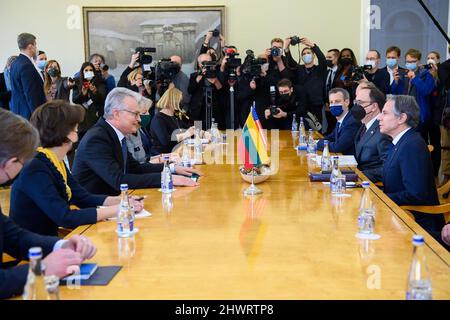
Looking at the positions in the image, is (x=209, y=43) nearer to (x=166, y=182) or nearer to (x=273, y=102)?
(x=273, y=102)

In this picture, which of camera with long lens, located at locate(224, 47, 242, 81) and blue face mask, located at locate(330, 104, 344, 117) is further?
camera with long lens, located at locate(224, 47, 242, 81)

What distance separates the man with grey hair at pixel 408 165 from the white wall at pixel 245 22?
5015 mm

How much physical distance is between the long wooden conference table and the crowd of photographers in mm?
3790

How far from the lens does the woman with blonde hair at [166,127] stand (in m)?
5.67

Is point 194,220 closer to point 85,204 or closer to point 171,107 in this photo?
point 85,204

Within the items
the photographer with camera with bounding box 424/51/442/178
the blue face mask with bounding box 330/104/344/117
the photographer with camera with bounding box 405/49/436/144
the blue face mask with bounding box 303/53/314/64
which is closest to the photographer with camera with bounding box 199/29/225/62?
the blue face mask with bounding box 303/53/314/64

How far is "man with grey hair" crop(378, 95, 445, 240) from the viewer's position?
339 cm

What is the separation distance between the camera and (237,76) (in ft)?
23.4

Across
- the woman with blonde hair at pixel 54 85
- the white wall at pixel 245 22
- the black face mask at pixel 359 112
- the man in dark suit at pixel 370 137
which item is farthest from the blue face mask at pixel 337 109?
the woman with blonde hair at pixel 54 85

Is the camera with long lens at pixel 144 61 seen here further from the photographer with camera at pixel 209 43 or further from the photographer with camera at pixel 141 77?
the photographer with camera at pixel 209 43

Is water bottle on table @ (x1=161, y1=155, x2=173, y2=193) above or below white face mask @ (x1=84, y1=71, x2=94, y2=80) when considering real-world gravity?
below

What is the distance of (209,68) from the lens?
6.85 m

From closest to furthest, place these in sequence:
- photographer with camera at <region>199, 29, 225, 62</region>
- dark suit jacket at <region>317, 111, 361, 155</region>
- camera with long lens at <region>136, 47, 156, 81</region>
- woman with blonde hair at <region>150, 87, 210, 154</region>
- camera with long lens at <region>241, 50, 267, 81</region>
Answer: dark suit jacket at <region>317, 111, 361, 155</region> < woman with blonde hair at <region>150, 87, 210, 154</region> < camera with long lens at <region>136, 47, 156, 81</region> < camera with long lens at <region>241, 50, 267, 81</region> < photographer with camera at <region>199, 29, 225, 62</region>

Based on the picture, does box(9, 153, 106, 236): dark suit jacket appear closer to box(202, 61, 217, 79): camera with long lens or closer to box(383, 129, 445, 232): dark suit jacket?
box(383, 129, 445, 232): dark suit jacket
